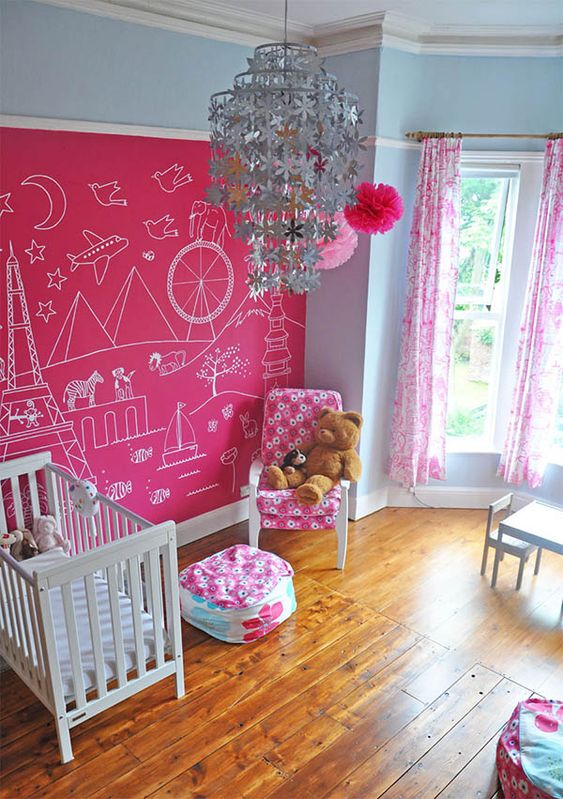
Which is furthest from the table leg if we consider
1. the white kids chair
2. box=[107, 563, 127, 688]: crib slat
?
box=[107, 563, 127, 688]: crib slat

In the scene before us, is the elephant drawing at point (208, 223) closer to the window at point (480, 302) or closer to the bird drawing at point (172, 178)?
the bird drawing at point (172, 178)

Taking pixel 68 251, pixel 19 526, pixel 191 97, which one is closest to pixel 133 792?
pixel 19 526

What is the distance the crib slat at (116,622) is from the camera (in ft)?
7.66

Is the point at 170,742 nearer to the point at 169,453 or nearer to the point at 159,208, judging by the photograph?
the point at 169,453

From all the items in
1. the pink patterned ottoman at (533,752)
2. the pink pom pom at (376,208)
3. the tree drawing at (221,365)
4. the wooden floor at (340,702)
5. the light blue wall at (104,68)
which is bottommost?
the wooden floor at (340,702)

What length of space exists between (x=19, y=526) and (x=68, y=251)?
4.17 feet

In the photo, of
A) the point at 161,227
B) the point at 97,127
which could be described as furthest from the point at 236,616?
the point at 97,127

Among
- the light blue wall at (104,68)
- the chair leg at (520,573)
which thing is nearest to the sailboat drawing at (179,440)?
the light blue wall at (104,68)

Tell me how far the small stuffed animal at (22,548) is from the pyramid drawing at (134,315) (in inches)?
39.6

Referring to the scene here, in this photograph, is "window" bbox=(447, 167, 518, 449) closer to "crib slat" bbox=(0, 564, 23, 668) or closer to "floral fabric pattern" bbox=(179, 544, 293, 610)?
"floral fabric pattern" bbox=(179, 544, 293, 610)

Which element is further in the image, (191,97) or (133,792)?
(191,97)

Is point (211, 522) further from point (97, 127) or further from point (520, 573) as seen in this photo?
point (97, 127)

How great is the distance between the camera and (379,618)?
10.4 ft

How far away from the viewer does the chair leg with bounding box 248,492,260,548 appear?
3.51 metres
